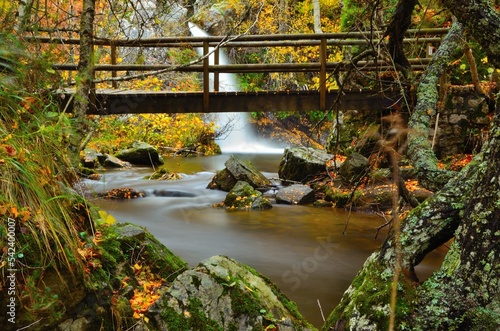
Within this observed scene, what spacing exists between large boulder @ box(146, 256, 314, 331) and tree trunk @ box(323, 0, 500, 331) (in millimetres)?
456

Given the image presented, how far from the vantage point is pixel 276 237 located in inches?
287

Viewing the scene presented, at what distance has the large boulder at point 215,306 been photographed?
250cm

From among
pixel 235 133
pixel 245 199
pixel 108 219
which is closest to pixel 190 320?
pixel 108 219

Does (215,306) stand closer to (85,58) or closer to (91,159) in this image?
(85,58)

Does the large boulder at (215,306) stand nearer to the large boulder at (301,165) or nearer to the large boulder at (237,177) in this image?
the large boulder at (237,177)

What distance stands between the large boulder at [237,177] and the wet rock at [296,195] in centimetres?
93

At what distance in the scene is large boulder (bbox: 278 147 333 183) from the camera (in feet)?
35.8

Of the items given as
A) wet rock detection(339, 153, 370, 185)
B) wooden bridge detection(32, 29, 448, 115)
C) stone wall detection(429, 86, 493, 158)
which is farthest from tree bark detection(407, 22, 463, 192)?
stone wall detection(429, 86, 493, 158)

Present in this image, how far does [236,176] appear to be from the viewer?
10641 millimetres

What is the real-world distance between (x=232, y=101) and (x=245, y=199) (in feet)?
6.60

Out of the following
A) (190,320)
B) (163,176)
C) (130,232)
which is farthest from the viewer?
(163,176)

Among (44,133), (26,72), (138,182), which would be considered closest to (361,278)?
(44,133)

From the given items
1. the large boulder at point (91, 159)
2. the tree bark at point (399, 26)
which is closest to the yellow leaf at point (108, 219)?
the tree bark at point (399, 26)

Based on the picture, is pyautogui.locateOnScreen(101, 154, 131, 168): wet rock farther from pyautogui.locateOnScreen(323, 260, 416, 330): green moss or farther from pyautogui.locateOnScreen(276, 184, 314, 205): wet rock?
pyautogui.locateOnScreen(323, 260, 416, 330): green moss
